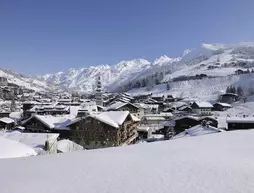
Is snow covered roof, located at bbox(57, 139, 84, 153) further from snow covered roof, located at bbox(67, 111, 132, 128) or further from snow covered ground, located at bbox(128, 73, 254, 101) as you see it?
snow covered ground, located at bbox(128, 73, 254, 101)

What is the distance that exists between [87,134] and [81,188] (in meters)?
25.9

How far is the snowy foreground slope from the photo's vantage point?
690 cm

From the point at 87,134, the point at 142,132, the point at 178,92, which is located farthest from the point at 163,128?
the point at 178,92

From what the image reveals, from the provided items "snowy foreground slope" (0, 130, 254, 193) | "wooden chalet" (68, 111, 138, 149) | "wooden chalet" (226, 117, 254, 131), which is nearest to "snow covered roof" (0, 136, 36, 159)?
"snowy foreground slope" (0, 130, 254, 193)

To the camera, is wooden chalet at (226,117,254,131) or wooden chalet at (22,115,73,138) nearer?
wooden chalet at (226,117,254,131)

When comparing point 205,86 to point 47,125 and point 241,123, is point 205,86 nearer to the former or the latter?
point 241,123

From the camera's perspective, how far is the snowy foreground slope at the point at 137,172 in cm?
690

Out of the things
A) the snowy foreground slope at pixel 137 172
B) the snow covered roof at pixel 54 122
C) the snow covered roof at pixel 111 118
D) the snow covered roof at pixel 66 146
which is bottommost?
the snow covered roof at pixel 66 146

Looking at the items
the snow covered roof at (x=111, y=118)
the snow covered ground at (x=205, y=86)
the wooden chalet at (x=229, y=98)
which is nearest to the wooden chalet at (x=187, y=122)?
the snow covered roof at (x=111, y=118)

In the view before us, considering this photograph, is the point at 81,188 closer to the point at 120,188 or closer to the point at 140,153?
the point at 120,188

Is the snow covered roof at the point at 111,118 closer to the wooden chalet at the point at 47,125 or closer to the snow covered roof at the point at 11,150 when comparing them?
the wooden chalet at the point at 47,125

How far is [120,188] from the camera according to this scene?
270 inches

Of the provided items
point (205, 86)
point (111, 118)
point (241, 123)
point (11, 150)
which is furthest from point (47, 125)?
point (205, 86)

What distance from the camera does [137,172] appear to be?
8250 millimetres
